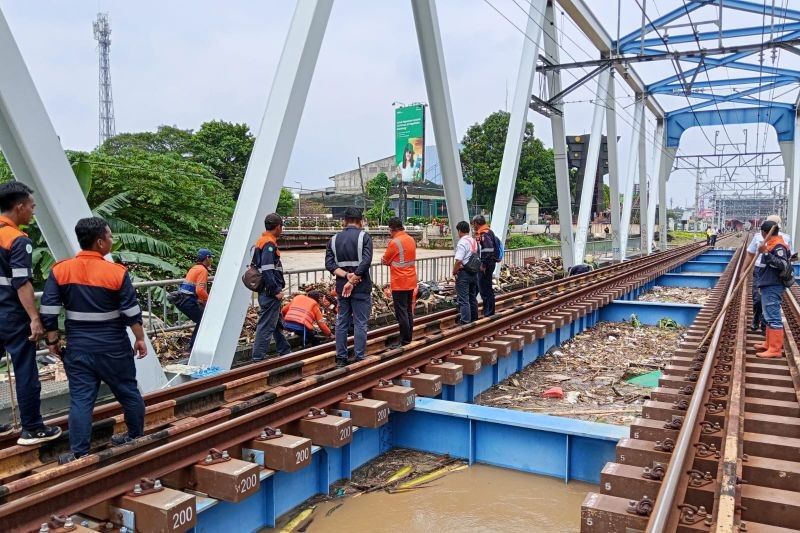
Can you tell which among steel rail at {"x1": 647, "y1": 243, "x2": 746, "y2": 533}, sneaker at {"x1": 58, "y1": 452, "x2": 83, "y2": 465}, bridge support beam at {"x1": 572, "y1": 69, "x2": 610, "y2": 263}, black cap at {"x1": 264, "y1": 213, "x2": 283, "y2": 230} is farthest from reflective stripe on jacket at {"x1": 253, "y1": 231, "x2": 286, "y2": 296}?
bridge support beam at {"x1": 572, "y1": 69, "x2": 610, "y2": 263}

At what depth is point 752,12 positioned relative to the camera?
61.5 feet

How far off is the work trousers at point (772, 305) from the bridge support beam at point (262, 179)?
6208mm

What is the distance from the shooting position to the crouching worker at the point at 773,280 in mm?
7188

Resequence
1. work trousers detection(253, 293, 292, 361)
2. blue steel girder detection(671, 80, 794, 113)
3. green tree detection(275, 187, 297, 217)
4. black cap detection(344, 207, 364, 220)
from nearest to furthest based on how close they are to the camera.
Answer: black cap detection(344, 207, 364, 220)
work trousers detection(253, 293, 292, 361)
blue steel girder detection(671, 80, 794, 113)
green tree detection(275, 187, 297, 217)

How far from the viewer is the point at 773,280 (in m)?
7.35

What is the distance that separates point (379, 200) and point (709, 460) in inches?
2379

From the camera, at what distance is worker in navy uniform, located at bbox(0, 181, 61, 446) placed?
12.9ft

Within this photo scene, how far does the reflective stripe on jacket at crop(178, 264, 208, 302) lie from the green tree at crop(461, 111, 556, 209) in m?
48.6

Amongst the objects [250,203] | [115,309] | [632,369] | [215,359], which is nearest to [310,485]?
[115,309]

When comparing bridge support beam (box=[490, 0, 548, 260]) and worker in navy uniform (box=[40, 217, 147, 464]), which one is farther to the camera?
bridge support beam (box=[490, 0, 548, 260])

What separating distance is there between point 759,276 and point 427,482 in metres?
5.51

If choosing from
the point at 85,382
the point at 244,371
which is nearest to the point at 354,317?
the point at 244,371

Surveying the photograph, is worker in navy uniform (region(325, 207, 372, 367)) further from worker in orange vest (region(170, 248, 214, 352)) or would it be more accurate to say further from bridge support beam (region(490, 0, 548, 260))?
bridge support beam (region(490, 0, 548, 260))

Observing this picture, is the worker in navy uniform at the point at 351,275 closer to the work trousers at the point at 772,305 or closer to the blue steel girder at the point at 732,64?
the work trousers at the point at 772,305
